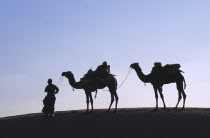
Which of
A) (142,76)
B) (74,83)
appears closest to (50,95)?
(74,83)

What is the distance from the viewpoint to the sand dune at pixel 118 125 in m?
28.8

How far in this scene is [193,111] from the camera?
109ft

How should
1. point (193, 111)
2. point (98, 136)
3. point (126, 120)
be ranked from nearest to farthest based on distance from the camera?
point (98, 136)
point (126, 120)
point (193, 111)

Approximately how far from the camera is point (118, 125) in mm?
30109

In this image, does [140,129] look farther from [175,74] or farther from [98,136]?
[175,74]

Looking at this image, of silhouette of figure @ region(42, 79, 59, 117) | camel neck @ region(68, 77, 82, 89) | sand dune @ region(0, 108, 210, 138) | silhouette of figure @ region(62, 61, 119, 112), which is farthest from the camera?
camel neck @ region(68, 77, 82, 89)

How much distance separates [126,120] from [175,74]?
3.82m

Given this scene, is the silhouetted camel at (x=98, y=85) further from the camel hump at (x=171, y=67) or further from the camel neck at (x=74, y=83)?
the camel hump at (x=171, y=67)

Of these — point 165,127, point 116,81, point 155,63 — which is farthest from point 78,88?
point 165,127

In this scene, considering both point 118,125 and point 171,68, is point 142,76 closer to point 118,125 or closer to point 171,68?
point 171,68

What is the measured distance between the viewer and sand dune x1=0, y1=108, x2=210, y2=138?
94.3 feet

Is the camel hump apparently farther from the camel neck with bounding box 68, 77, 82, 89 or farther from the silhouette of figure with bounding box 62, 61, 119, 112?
the camel neck with bounding box 68, 77, 82, 89

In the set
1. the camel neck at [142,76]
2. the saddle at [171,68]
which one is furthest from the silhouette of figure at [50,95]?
the saddle at [171,68]

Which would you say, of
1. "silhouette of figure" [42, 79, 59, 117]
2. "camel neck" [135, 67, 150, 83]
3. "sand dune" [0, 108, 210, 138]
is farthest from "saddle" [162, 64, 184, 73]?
"silhouette of figure" [42, 79, 59, 117]
